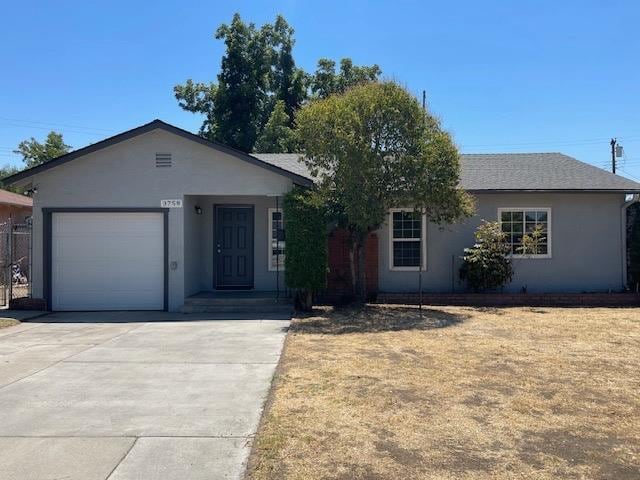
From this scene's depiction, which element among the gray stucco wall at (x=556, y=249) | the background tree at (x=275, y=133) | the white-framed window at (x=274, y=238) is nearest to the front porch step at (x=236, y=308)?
the white-framed window at (x=274, y=238)

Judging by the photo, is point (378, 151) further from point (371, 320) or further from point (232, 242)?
point (232, 242)

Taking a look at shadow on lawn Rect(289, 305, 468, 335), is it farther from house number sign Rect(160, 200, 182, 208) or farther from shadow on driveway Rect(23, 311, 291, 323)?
house number sign Rect(160, 200, 182, 208)

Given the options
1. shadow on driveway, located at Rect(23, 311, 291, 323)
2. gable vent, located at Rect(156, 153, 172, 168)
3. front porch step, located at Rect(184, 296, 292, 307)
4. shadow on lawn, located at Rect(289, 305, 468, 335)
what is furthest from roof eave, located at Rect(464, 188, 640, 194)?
gable vent, located at Rect(156, 153, 172, 168)

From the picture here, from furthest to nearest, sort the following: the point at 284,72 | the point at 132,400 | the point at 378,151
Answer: the point at 284,72 → the point at 378,151 → the point at 132,400

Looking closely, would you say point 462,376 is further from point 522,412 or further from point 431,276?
point 431,276

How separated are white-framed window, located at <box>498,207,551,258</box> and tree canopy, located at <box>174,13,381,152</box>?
15.9 m

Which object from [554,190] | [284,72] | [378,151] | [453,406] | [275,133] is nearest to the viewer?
[453,406]

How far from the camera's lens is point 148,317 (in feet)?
40.1

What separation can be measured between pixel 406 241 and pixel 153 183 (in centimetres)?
673

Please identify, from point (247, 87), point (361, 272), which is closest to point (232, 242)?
point (361, 272)

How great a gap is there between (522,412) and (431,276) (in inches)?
373

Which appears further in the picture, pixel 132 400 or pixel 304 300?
pixel 304 300

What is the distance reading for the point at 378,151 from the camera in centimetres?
1201

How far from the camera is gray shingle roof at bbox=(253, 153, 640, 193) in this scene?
14695 mm
